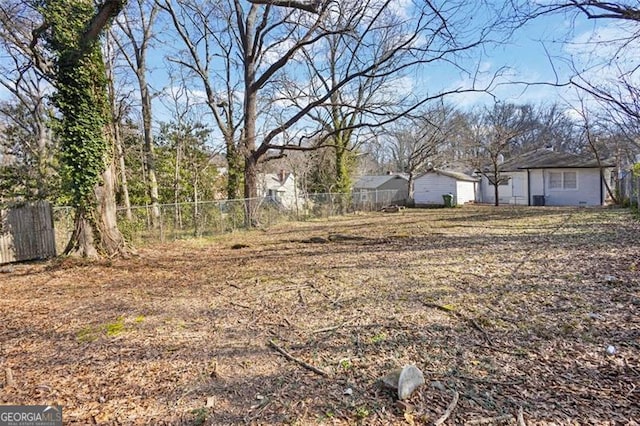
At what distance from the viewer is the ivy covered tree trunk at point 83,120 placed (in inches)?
293

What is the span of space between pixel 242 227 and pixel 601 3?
41.5 feet

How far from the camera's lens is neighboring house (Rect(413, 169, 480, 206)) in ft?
85.5

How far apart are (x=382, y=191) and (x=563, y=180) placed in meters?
11.8

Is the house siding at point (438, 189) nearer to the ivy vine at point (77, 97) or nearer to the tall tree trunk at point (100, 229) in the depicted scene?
the tall tree trunk at point (100, 229)

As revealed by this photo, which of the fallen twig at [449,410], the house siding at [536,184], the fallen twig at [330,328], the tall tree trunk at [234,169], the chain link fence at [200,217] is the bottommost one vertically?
the fallen twig at [449,410]

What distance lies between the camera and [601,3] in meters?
6.06

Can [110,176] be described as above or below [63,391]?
above

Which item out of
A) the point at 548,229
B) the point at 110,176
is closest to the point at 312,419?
the point at 110,176

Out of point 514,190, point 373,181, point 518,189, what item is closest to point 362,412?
point 518,189

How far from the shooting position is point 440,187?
26641 mm

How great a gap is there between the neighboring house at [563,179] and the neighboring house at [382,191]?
29.5 feet

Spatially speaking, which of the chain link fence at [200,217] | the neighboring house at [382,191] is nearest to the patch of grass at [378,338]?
the chain link fence at [200,217]

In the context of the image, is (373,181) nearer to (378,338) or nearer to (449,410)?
(378,338)

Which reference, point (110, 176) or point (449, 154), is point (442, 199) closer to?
point (449, 154)
